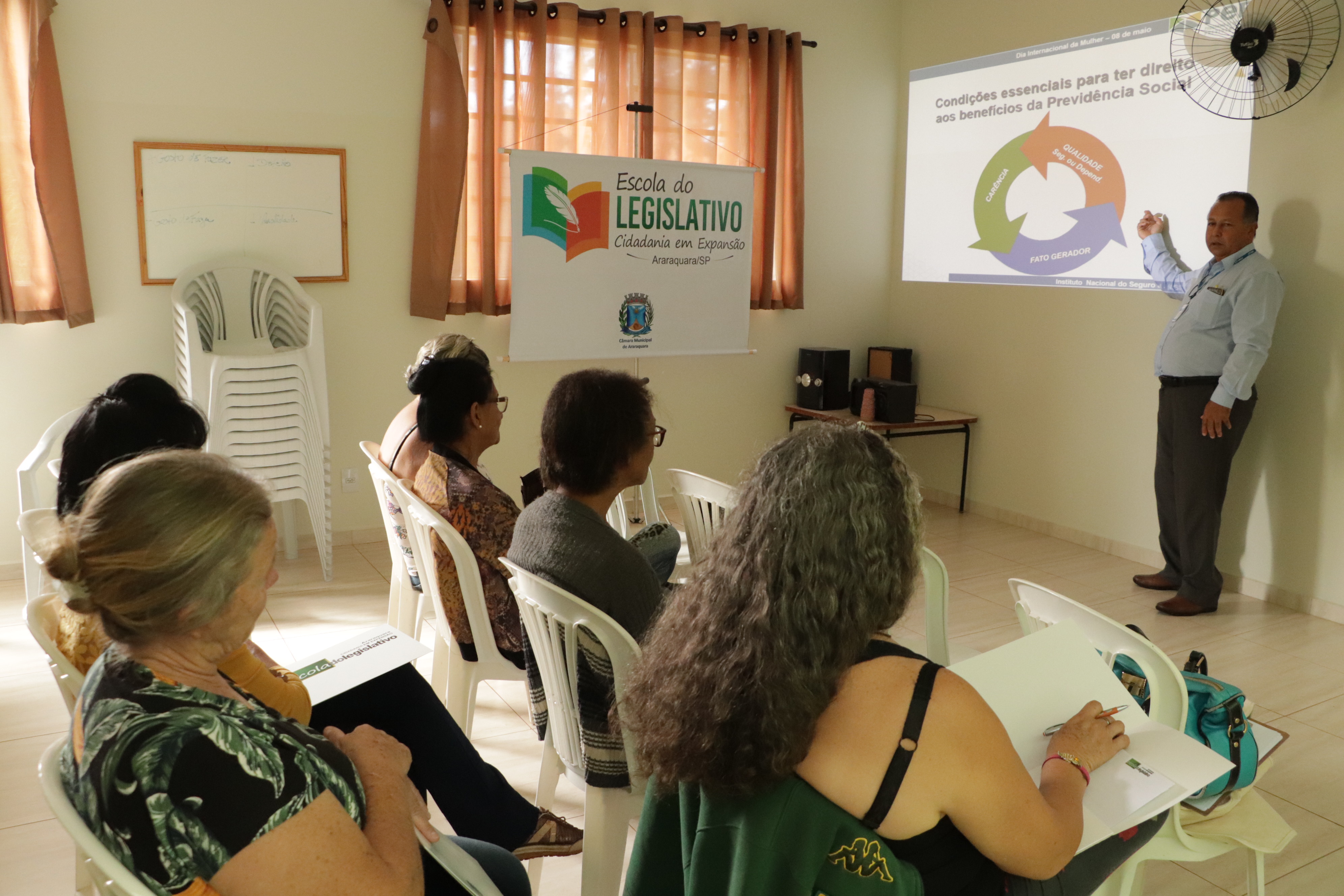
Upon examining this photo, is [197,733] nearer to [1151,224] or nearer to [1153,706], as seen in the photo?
[1153,706]

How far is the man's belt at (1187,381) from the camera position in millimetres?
4023

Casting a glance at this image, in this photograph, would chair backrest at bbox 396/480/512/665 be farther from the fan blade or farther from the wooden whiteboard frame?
the fan blade

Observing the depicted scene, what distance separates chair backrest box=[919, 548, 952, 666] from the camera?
204cm

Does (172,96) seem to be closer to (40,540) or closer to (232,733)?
(40,540)

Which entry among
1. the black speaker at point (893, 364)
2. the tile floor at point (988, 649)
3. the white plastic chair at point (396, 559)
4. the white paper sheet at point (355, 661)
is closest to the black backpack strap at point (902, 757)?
the white paper sheet at point (355, 661)

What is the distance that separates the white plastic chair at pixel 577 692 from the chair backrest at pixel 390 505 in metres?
0.74

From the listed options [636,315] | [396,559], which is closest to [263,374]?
[396,559]

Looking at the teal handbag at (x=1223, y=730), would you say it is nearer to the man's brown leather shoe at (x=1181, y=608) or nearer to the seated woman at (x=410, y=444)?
the seated woman at (x=410, y=444)

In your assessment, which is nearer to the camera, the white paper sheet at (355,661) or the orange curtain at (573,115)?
the white paper sheet at (355,661)

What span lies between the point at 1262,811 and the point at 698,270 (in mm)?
3815

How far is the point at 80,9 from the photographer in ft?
13.0

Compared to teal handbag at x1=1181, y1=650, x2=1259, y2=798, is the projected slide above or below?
above

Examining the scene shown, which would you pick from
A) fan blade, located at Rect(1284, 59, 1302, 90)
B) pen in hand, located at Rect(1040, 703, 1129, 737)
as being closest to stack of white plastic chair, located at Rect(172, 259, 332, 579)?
pen in hand, located at Rect(1040, 703, 1129, 737)

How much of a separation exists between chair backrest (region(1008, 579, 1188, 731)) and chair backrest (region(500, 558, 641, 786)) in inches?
27.4
